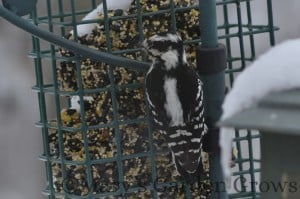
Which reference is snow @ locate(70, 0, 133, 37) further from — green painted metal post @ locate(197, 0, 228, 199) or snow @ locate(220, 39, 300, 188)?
snow @ locate(220, 39, 300, 188)

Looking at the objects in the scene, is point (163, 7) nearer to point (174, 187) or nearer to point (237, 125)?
point (174, 187)

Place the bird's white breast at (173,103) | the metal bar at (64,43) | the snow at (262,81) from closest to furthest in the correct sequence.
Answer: the snow at (262,81)
the metal bar at (64,43)
the bird's white breast at (173,103)

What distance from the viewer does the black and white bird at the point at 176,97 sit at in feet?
7.91

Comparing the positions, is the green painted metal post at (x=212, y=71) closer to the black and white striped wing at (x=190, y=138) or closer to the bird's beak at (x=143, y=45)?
the black and white striped wing at (x=190, y=138)

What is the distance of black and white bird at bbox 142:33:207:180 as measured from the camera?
94.9 inches

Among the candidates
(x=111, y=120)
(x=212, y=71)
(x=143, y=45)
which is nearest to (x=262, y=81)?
(x=212, y=71)

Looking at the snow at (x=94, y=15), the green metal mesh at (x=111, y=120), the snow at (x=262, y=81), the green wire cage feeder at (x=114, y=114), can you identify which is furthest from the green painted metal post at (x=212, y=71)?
the snow at (x=262, y=81)

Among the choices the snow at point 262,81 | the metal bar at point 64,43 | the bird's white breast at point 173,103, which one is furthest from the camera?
the bird's white breast at point 173,103

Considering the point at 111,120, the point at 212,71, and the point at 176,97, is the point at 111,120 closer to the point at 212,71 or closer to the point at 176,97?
the point at 176,97

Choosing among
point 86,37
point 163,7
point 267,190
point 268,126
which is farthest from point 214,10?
point 268,126

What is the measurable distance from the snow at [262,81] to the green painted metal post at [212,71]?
90 cm

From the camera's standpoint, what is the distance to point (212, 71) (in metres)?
2.38

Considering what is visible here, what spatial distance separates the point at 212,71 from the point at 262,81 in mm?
983

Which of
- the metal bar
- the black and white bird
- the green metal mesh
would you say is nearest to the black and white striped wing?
the black and white bird
